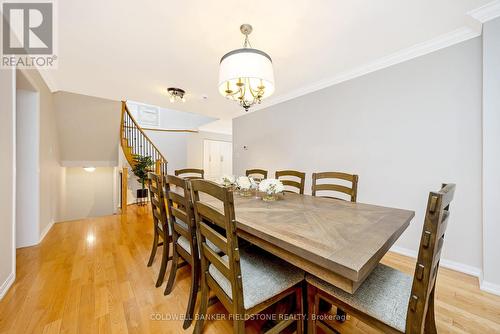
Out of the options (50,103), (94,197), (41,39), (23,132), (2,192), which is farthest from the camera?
(94,197)

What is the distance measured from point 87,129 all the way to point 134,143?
1.05 metres

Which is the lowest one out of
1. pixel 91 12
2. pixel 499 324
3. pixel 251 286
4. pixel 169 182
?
pixel 499 324

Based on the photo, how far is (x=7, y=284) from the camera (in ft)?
5.17

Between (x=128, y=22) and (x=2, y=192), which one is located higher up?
(x=128, y=22)

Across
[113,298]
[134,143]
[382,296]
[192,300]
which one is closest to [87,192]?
[134,143]

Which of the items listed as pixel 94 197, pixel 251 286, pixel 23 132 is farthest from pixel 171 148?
pixel 251 286

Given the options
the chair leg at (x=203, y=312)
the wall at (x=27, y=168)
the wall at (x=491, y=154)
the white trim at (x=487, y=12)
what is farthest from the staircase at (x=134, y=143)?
the white trim at (x=487, y=12)

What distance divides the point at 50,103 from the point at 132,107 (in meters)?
3.81

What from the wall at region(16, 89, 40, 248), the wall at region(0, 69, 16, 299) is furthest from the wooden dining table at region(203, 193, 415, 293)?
the wall at region(16, 89, 40, 248)

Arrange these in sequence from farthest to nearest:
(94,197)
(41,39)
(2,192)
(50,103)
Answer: (94,197) < (50,103) < (41,39) < (2,192)

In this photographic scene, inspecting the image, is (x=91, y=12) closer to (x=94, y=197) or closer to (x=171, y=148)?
(x=94, y=197)

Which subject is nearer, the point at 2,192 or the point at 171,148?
A: the point at 2,192

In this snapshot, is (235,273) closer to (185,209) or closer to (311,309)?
(311,309)

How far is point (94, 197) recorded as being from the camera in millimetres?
4918
